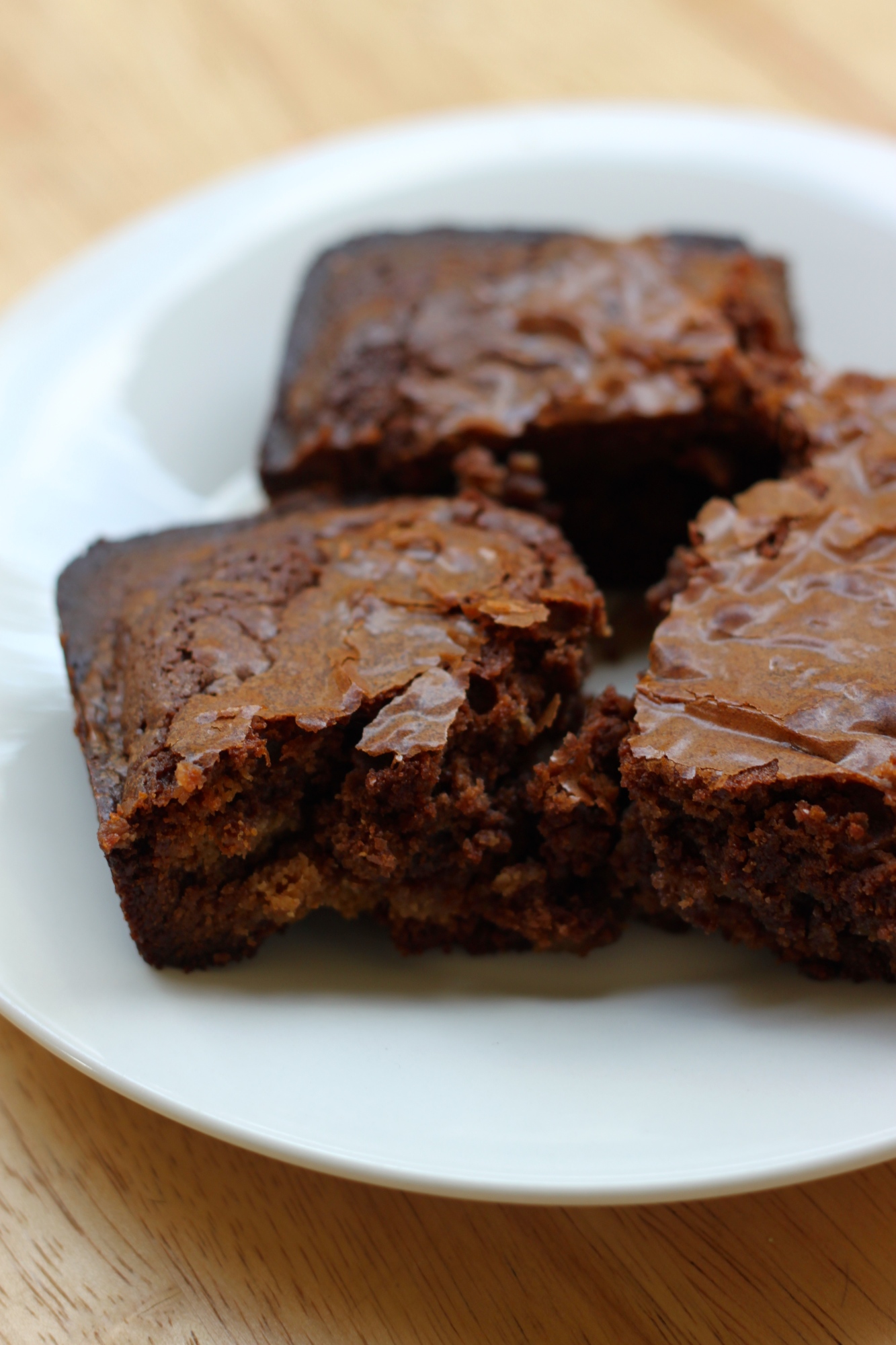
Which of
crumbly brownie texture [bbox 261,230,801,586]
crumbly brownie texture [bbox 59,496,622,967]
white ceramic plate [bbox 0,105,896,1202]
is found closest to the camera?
white ceramic plate [bbox 0,105,896,1202]

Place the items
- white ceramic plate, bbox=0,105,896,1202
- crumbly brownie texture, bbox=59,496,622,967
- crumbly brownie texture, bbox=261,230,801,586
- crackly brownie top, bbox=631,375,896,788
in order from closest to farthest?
white ceramic plate, bbox=0,105,896,1202
crackly brownie top, bbox=631,375,896,788
crumbly brownie texture, bbox=59,496,622,967
crumbly brownie texture, bbox=261,230,801,586

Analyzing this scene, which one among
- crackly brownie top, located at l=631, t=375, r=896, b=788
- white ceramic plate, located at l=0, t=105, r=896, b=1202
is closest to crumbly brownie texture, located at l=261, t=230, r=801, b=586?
Answer: crackly brownie top, located at l=631, t=375, r=896, b=788

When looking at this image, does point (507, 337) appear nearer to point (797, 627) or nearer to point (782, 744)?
point (797, 627)

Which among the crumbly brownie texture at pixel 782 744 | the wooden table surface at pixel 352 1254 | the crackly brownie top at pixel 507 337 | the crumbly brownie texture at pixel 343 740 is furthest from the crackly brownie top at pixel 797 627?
the wooden table surface at pixel 352 1254

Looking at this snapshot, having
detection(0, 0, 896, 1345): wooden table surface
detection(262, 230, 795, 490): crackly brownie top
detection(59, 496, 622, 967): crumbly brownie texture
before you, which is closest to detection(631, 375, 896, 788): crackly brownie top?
detection(59, 496, 622, 967): crumbly brownie texture

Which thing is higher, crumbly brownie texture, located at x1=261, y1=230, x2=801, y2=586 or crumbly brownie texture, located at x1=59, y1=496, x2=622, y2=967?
crumbly brownie texture, located at x1=261, y1=230, x2=801, y2=586

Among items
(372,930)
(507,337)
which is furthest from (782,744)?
(507,337)

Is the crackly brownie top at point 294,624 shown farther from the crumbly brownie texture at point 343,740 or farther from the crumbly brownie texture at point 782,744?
the crumbly brownie texture at point 782,744

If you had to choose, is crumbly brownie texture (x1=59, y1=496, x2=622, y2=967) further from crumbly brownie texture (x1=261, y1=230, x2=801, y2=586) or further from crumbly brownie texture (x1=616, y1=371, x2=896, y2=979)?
crumbly brownie texture (x1=261, y1=230, x2=801, y2=586)

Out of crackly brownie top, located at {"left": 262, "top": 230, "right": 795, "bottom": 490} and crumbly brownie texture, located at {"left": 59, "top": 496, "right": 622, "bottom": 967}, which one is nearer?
crumbly brownie texture, located at {"left": 59, "top": 496, "right": 622, "bottom": 967}
